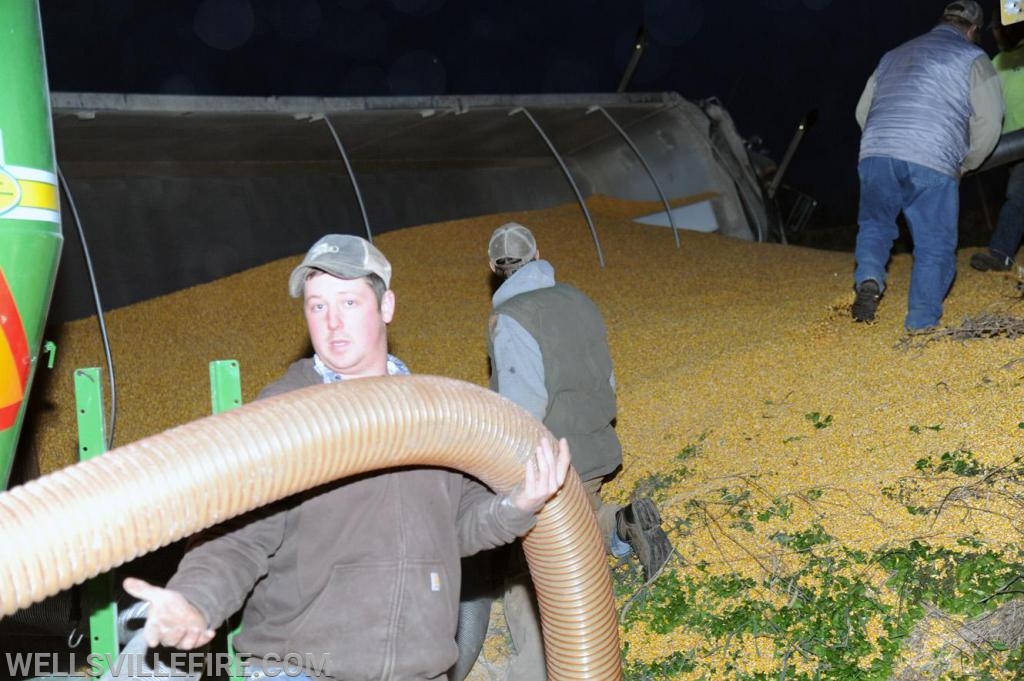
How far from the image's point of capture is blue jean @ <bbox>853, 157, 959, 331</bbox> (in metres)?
4.60

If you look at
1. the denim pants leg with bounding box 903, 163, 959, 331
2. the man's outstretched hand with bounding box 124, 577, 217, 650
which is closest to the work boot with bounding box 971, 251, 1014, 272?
the denim pants leg with bounding box 903, 163, 959, 331

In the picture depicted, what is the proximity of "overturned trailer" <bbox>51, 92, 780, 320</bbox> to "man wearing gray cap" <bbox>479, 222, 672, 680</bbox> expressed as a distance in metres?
3.34

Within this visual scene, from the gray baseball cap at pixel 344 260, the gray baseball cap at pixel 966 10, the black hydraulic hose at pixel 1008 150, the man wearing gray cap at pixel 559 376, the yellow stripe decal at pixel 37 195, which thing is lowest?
the man wearing gray cap at pixel 559 376

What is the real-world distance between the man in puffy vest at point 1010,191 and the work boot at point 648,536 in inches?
150

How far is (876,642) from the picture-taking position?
3039 millimetres

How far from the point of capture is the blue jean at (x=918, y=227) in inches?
181

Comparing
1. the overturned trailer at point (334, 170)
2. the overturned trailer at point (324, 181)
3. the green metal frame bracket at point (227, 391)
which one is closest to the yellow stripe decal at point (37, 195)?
the overturned trailer at point (324, 181)

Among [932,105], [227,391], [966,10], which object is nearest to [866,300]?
[932,105]

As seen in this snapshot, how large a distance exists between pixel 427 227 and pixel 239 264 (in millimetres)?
1684

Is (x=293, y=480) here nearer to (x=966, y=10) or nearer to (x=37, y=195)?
(x=37, y=195)

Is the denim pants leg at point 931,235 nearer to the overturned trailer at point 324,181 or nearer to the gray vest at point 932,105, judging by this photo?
the gray vest at point 932,105

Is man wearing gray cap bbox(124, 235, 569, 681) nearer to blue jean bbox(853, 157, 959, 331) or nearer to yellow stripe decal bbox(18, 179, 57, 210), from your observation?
yellow stripe decal bbox(18, 179, 57, 210)

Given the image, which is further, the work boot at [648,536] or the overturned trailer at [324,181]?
the work boot at [648,536]

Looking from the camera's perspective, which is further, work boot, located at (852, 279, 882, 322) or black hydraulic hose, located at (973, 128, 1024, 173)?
black hydraulic hose, located at (973, 128, 1024, 173)
